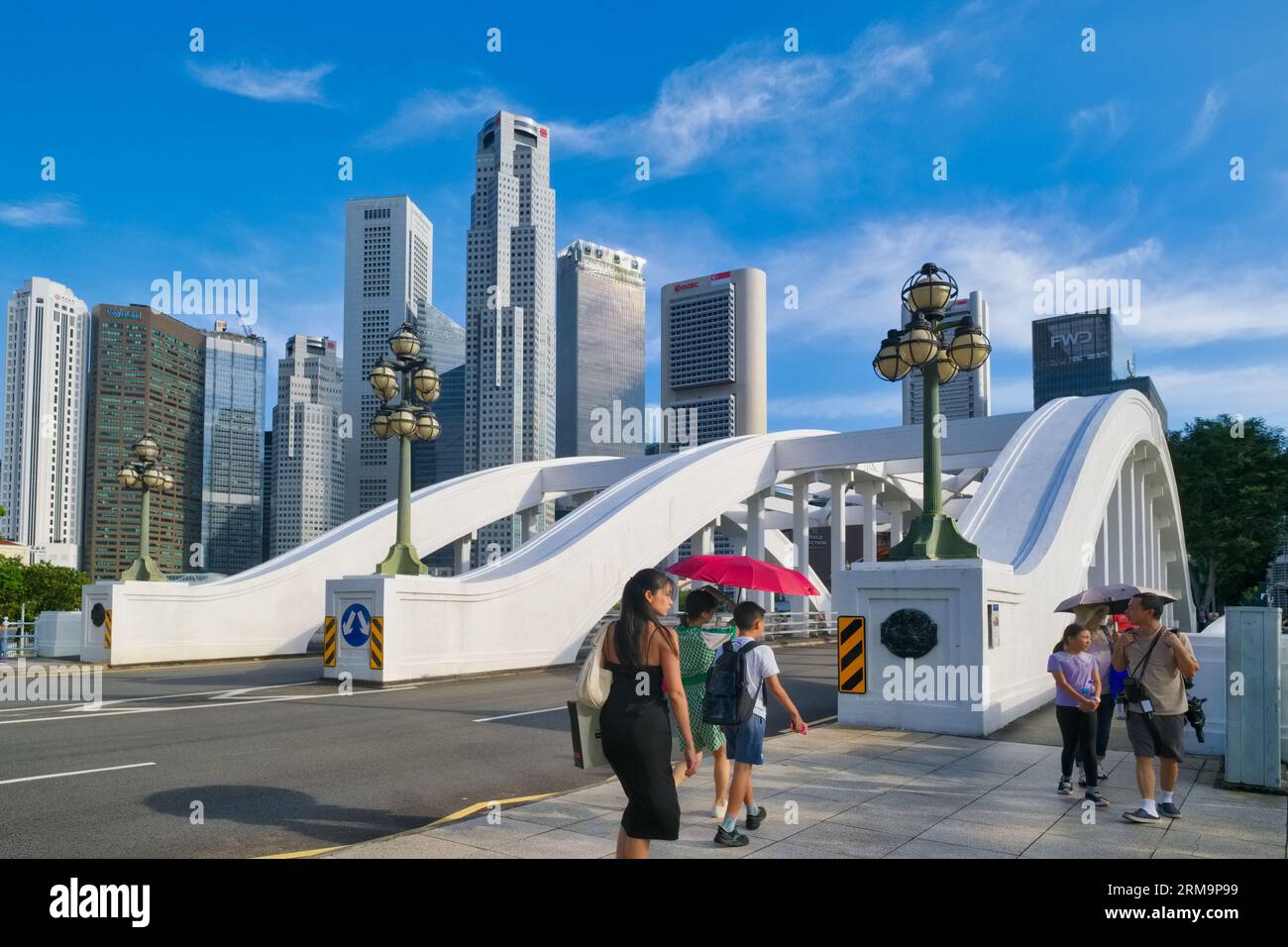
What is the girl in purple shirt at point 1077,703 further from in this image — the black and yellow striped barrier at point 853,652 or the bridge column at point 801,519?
the bridge column at point 801,519

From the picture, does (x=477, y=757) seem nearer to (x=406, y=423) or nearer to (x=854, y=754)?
(x=854, y=754)

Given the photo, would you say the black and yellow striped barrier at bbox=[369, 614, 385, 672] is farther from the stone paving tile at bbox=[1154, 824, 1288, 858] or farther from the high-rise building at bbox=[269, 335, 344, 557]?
the high-rise building at bbox=[269, 335, 344, 557]

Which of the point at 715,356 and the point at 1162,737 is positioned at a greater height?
the point at 715,356

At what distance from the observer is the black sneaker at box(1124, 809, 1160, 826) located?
6.61 metres

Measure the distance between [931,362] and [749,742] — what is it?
6.83 metres

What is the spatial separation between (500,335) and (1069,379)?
80354 millimetres

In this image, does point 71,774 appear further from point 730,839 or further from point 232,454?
point 232,454

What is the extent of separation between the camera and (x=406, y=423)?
56.0ft

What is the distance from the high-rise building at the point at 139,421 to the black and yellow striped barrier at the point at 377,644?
225ft

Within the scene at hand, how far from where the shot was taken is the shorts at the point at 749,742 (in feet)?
19.8

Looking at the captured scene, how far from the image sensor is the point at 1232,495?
148ft

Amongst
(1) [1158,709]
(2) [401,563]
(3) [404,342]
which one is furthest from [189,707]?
(1) [1158,709]

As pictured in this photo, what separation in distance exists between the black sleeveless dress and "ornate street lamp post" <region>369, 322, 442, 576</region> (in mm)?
12846
